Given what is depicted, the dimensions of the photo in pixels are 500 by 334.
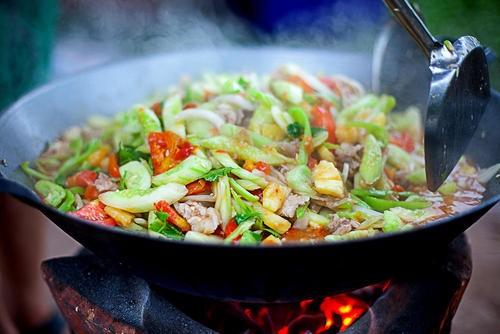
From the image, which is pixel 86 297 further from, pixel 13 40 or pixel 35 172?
pixel 13 40

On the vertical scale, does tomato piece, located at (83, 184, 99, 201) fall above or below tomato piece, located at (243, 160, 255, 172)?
below

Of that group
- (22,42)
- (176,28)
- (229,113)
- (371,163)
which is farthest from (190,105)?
(176,28)

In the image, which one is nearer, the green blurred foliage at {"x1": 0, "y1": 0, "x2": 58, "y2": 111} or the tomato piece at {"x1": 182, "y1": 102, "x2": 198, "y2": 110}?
the tomato piece at {"x1": 182, "y1": 102, "x2": 198, "y2": 110}

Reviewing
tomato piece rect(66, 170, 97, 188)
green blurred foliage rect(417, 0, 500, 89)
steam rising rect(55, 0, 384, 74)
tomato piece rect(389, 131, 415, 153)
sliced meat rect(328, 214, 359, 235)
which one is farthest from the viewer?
steam rising rect(55, 0, 384, 74)

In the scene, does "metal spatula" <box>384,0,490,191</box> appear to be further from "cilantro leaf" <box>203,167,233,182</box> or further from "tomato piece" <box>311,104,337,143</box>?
"cilantro leaf" <box>203,167,233,182</box>

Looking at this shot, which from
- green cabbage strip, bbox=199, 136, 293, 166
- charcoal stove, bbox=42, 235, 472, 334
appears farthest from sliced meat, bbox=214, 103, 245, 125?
charcoal stove, bbox=42, 235, 472, 334

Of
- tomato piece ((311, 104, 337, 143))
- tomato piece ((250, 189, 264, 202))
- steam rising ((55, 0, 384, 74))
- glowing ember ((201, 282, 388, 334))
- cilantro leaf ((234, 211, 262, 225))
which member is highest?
tomato piece ((311, 104, 337, 143))

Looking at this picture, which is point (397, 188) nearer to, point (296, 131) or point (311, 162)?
point (311, 162)
